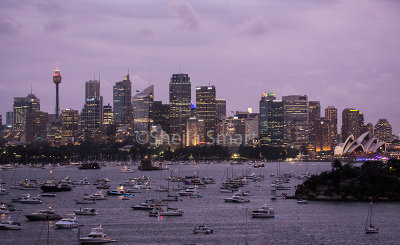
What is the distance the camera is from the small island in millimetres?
96875

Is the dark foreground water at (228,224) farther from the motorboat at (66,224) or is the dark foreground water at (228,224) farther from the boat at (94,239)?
the boat at (94,239)

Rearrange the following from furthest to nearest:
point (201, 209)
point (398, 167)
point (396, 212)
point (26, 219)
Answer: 1. point (398, 167)
2. point (201, 209)
3. point (396, 212)
4. point (26, 219)

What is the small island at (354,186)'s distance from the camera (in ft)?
318

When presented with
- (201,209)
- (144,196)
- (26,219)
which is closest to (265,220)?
(201,209)

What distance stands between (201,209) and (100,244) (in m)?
31.0

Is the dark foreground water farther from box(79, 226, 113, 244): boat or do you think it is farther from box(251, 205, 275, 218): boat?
box(79, 226, 113, 244): boat

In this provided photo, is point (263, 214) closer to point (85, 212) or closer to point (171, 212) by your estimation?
point (171, 212)

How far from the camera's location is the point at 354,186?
97.8 metres

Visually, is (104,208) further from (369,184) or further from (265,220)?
(369,184)

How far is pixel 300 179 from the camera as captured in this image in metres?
169

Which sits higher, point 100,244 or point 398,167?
point 398,167

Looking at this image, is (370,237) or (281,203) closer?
(370,237)

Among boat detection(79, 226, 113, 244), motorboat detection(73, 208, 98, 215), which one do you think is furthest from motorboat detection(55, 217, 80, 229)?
motorboat detection(73, 208, 98, 215)

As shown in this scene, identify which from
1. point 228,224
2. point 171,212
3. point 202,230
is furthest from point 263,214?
point 202,230
